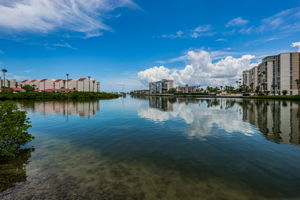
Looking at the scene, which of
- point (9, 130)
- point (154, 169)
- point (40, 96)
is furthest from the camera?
point (40, 96)

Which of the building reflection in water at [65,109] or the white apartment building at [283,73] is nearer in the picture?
the building reflection in water at [65,109]

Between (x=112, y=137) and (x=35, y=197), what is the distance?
28.4 feet

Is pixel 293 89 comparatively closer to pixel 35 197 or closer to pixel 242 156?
pixel 242 156

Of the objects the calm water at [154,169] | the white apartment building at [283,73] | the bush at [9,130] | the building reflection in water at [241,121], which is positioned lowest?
the calm water at [154,169]

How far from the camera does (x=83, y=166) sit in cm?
841

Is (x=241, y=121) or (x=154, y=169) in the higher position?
(x=241, y=121)

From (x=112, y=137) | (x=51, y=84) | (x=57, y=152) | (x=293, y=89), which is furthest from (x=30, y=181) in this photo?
(x=51, y=84)

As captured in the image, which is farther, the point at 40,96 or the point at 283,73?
the point at 283,73

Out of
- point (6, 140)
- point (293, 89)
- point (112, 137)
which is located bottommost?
point (112, 137)

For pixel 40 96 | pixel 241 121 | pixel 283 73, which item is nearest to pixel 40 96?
pixel 40 96

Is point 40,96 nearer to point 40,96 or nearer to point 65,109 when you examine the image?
point 40,96

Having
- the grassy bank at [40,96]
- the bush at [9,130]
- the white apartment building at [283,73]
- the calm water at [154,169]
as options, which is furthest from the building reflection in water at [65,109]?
the white apartment building at [283,73]

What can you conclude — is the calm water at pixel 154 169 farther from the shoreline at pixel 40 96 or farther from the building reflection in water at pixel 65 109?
the shoreline at pixel 40 96

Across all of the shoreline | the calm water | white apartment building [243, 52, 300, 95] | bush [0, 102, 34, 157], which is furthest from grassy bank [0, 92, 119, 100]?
white apartment building [243, 52, 300, 95]
